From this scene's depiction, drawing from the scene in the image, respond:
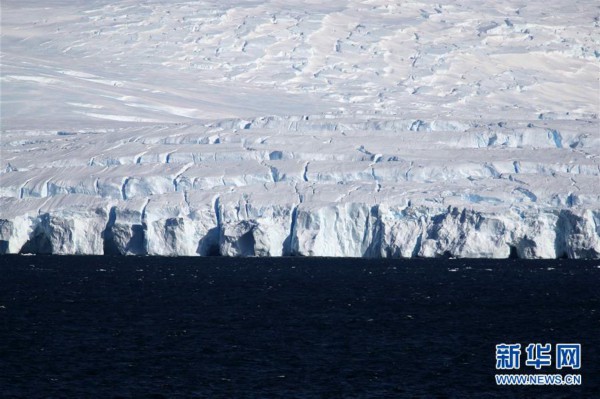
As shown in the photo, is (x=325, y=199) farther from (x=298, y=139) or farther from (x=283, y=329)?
(x=283, y=329)

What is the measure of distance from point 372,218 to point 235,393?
2568 centimetres

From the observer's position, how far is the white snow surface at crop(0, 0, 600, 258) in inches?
1879

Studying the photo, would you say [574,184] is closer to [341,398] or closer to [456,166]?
[456,166]

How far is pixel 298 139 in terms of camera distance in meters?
60.7

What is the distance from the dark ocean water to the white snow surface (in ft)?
6.33

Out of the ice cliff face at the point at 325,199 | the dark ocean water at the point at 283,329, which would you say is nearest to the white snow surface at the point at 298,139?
the ice cliff face at the point at 325,199

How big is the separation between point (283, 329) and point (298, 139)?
99.8 feet

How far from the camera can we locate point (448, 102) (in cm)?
9475

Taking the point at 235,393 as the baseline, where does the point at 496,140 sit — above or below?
above

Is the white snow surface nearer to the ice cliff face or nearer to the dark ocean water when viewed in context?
the ice cliff face

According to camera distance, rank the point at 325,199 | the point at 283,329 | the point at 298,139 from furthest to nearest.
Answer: the point at 298,139 → the point at 325,199 → the point at 283,329

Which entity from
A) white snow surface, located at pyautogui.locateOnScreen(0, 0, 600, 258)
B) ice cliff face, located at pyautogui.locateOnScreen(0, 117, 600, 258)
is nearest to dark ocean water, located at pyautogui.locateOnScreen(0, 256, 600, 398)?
ice cliff face, located at pyautogui.locateOnScreen(0, 117, 600, 258)

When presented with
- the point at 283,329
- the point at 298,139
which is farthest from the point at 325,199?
the point at 283,329

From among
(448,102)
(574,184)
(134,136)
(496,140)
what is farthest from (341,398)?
(448,102)
